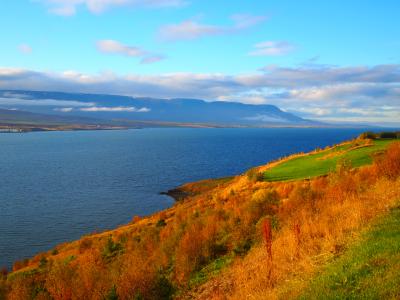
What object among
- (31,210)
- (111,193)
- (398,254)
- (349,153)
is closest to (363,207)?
(398,254)

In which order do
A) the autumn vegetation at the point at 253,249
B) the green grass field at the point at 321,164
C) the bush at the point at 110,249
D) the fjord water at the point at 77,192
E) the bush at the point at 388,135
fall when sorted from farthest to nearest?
the fjord water at the point at 77,192, the bush at the point at 388,135, the green grass field at the point at 321,164, the bush at the point at 110,249, the autumn vegetation at the point at 253,249

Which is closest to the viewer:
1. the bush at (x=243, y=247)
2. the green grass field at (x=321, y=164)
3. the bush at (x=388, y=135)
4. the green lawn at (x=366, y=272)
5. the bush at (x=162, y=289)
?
the green lawn at (x=366, y=272)

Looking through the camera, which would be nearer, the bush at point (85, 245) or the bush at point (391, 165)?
the bush at point (391, 165)

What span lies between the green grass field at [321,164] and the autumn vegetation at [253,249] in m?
2.18

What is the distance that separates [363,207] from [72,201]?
44289 mm

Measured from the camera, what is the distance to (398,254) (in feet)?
23.9

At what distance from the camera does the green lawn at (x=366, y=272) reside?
20.4 feet

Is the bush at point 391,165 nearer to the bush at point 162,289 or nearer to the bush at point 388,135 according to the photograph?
the bush at point 162,289

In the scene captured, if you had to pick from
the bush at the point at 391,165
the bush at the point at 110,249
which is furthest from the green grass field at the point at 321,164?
the bush at the point at 110,249

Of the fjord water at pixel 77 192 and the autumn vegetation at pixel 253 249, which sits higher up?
the autumn vegetation at pixel 253 249

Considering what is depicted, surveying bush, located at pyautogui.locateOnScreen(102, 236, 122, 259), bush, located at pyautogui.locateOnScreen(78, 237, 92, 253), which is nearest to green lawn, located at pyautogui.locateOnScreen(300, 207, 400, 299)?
bush, located at pyautogui.locateOnScreen(102, 236, 122, 259)

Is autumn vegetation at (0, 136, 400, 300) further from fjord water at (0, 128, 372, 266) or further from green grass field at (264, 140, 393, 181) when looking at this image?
fjord water at (0, 128, 372, 266)

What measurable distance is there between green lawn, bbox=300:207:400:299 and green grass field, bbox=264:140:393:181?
12870 millimetres

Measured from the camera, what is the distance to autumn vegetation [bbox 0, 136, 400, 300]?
8.90m
